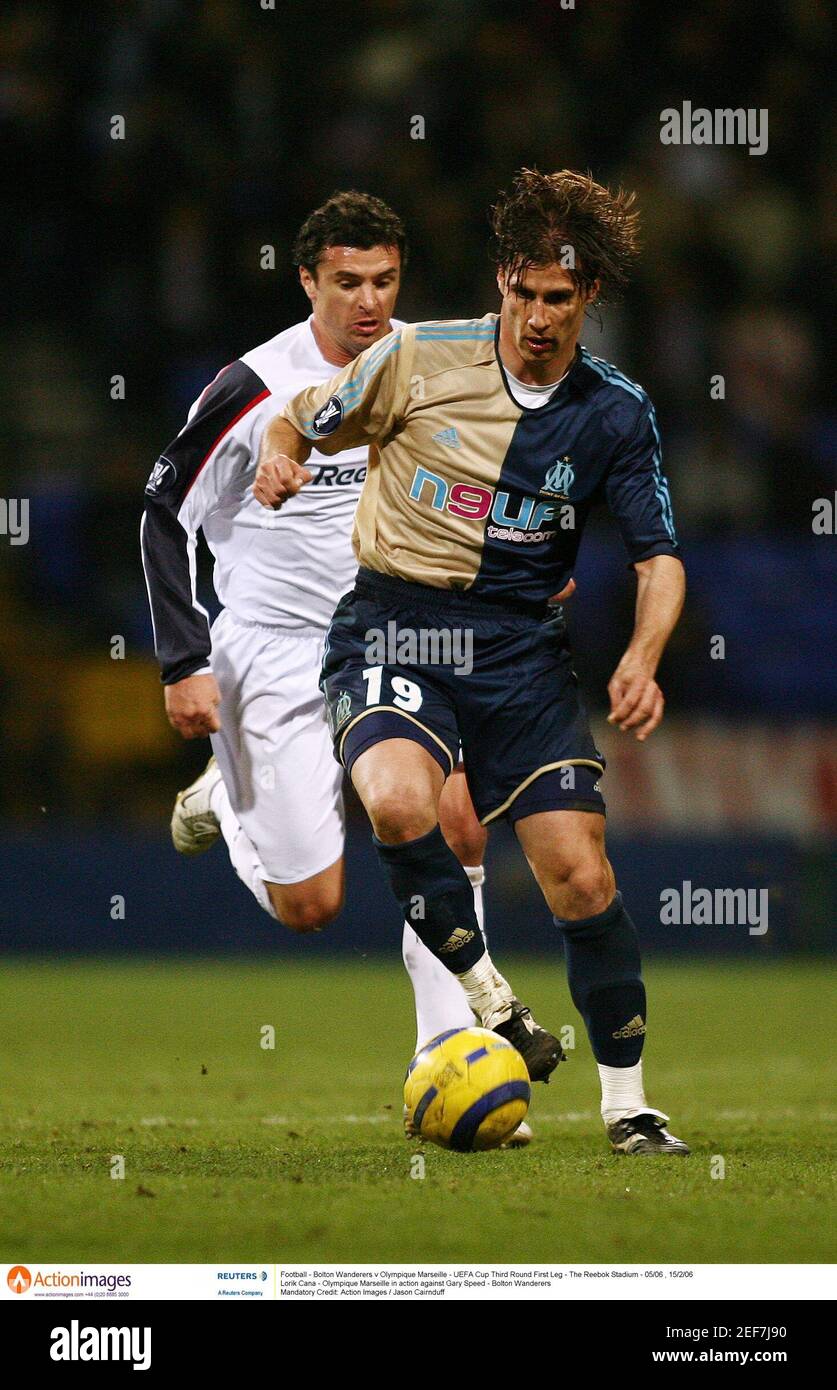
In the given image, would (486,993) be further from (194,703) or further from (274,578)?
(274,578)

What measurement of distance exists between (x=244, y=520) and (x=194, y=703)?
786 millimetres

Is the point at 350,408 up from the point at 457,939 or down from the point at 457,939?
up

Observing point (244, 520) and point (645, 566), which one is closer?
point (645, 566)

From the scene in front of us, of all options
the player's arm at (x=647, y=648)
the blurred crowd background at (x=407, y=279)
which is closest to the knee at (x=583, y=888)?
the player's arm at (x=647, y=648)

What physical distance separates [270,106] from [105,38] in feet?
4.21

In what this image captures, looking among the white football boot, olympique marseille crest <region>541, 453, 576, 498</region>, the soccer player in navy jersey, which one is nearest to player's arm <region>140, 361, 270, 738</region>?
the white football boot

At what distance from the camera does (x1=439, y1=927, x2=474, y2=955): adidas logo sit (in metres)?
4.95

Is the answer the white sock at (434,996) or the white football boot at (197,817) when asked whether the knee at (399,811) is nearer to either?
the white sock at (434,996)

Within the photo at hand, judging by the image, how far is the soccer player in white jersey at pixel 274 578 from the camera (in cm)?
609

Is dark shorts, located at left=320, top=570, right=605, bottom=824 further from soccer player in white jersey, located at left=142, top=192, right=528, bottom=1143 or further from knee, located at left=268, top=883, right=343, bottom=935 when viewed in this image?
knee, located at left=268, top=883, right=343, bottom=935

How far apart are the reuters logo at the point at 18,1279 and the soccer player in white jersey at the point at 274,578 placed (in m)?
2.28

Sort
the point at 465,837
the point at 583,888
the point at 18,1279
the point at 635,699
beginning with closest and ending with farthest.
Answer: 1. the point at 18,1279
2. the point at 635,699
3. the point at 583,888
4. the point at 465,837

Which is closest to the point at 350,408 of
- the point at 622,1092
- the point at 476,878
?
the point at 476,878

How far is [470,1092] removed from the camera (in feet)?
15.3
